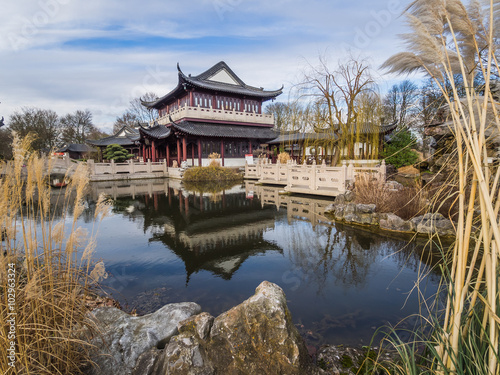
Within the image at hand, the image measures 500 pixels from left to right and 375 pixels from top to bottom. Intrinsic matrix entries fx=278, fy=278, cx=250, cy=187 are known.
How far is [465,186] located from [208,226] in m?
5.72

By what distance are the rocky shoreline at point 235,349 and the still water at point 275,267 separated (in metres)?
0.66

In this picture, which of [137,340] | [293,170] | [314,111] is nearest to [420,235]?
[137,340]

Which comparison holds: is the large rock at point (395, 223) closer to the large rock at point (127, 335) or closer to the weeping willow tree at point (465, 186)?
the large rock at point (127, 335)

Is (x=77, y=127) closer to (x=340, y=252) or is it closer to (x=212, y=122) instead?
(x=212, y=122)

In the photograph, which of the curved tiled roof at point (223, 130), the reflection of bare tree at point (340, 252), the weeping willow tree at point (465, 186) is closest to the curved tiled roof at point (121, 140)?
the curved tiled roof at point (223, 130)

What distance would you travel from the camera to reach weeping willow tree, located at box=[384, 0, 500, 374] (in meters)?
0.96

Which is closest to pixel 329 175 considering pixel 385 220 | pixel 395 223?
pixel 385 220

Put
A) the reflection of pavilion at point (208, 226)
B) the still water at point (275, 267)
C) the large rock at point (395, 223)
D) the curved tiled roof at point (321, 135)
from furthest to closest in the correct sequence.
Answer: the curved tiled roof at point (321, 135)
the large rock at point (395, 223)
the reflection of pavilion at point (208, 226)
the still water at point (275, 267)

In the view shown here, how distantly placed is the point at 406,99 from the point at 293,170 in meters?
19.5

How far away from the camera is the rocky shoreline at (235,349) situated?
73.2 inches

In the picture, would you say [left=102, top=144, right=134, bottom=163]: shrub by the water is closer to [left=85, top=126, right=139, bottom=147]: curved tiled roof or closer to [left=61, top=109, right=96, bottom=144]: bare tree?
[left=85, top=126, right=139, bottom=147]: curved tiled roof

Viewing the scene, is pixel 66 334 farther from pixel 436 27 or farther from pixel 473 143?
pixel 436 27

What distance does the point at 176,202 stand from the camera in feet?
32.4

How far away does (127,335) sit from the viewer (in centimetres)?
230
